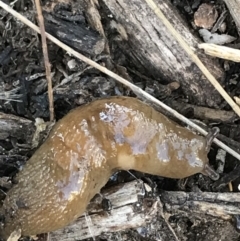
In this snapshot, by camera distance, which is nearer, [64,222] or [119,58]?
[64,222]

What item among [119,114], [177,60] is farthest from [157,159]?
[177,60]

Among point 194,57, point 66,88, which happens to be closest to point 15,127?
point 66,88

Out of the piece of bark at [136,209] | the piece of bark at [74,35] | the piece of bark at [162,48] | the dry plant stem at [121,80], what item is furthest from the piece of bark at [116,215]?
the piece of bark at [74,35]

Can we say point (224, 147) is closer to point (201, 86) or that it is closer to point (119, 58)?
point (201, 86)

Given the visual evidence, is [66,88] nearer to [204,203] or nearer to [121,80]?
[121,80]

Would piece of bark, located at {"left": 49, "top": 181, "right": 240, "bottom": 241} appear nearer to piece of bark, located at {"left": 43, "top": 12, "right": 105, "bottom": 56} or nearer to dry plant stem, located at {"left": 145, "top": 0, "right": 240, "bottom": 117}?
dry plant stem, located at {"left": 145, "top": 0, "right": 240, "bottom": 117}

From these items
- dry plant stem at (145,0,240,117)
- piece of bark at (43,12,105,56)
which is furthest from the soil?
dry plant stem at (145,0,240,117)
